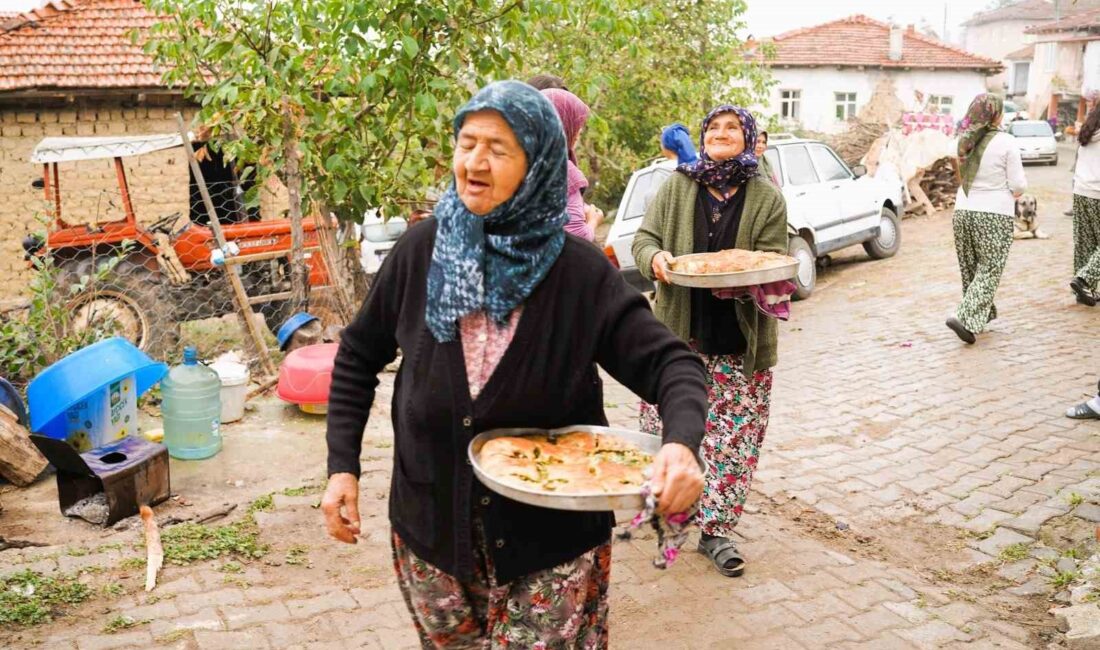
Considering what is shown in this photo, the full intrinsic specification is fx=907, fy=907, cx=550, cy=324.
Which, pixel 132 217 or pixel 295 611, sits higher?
pixel 132 217

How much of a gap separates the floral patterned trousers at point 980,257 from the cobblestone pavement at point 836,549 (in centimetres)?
41

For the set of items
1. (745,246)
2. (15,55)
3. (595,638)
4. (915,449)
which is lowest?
(915,449)

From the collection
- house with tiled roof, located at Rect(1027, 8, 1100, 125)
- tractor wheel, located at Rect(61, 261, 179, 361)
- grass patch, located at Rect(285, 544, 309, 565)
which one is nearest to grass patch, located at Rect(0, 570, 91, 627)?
grass patch, located at Rect(285, 544, 309, 565)

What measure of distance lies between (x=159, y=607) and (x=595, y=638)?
235cm

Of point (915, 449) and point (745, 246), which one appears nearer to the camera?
point (745, 246)

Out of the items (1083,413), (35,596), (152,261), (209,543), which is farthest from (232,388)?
(1083,413)

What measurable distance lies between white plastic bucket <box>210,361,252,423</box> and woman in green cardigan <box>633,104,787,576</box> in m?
3.44

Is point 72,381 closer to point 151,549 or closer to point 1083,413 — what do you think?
point 151,549

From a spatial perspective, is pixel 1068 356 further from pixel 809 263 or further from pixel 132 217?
pixel 132 217

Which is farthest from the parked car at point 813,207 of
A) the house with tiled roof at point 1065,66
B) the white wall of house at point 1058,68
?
the white wall of house at point 1058,68

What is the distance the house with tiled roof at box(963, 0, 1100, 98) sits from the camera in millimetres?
59594

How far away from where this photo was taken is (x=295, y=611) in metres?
3.95

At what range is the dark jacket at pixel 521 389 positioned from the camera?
2.23 metres

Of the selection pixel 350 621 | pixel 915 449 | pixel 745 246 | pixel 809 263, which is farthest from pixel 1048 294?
pixel 350 621
